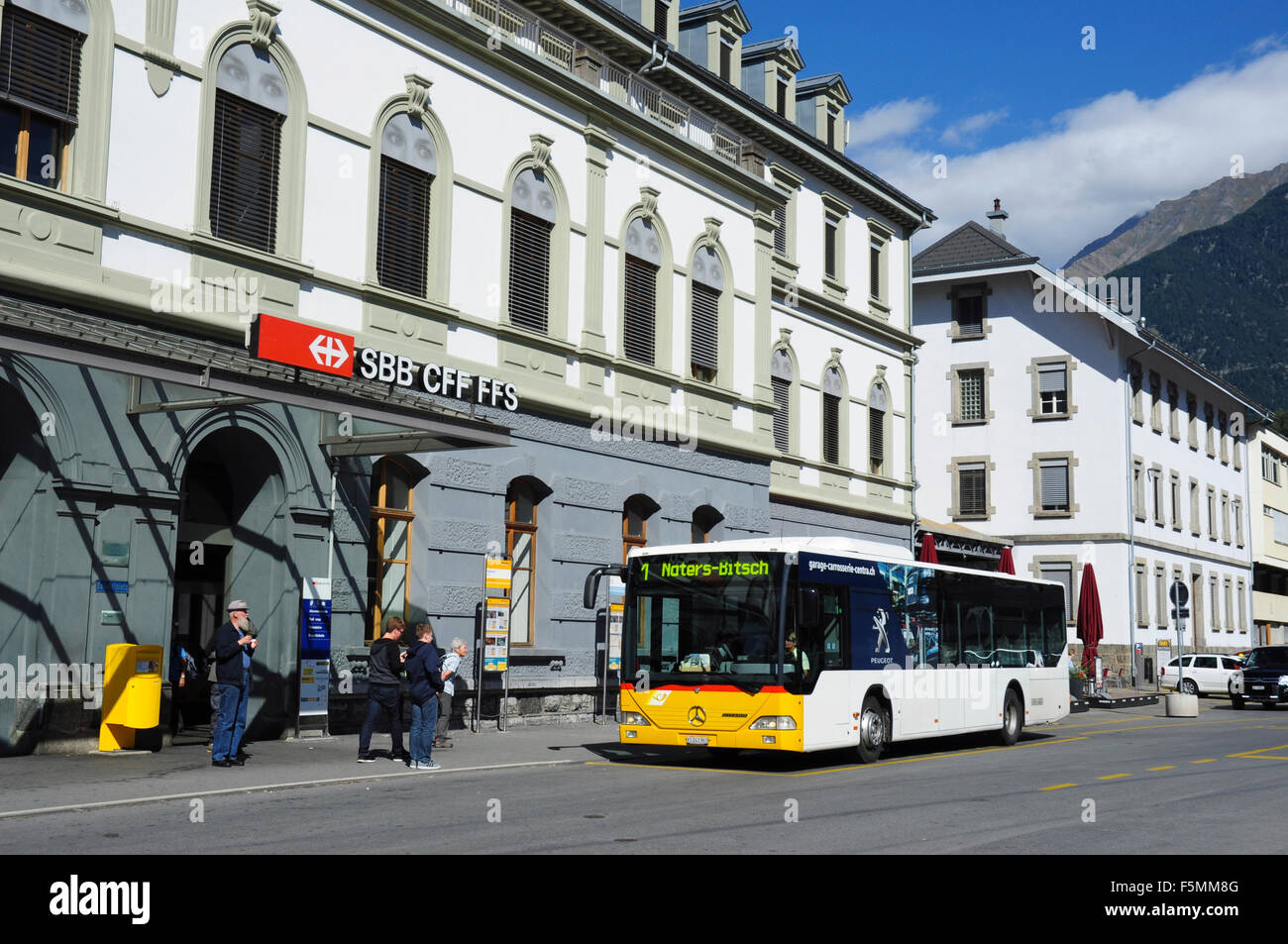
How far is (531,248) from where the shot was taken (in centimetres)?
2358

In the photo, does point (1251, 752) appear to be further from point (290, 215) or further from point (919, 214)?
point (919, 214)

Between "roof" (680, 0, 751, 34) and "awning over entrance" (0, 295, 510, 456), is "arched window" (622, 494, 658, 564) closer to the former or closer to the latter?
"awning over entrance" (0, 295, 510, 456)

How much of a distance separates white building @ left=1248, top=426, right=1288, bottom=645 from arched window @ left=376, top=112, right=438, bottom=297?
2355 inches

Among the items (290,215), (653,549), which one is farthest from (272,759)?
(290,215)

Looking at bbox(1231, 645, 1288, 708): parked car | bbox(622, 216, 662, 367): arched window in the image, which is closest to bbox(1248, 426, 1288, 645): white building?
bbox(1231, 645, 1288, 708): parked car

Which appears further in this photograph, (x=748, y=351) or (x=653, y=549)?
(x=748, y=351)

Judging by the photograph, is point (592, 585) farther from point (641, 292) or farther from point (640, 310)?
point (641, 292)

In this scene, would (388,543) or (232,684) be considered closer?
(232,684)

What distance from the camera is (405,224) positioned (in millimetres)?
21141

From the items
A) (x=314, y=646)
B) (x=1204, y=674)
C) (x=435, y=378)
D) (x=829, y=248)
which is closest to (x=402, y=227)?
(x=435, y=378)
